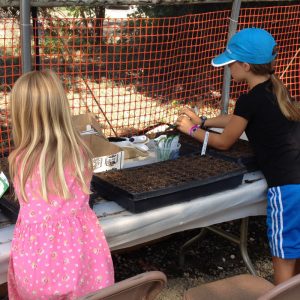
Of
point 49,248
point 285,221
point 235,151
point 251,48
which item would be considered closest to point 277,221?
point 285,221

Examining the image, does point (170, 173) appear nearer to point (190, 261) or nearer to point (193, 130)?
point (193, 130)

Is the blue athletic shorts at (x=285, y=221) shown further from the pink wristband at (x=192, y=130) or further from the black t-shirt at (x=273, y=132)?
the pink wristband at (x=192, y=130)

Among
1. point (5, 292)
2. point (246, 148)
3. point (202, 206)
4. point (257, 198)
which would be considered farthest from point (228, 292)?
point (5, 292)

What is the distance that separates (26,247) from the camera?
1755 mm

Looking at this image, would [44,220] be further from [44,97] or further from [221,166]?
[221,166]

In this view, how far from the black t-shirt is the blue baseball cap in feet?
0.43

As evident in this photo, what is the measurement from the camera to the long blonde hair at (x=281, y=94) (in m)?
2.49

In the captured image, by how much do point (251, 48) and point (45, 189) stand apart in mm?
1308

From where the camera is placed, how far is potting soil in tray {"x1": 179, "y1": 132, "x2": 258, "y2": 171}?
2.58m

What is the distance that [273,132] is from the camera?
2496 mm

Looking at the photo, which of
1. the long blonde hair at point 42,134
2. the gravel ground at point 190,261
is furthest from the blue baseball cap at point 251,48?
the gravel ground at point 190,261

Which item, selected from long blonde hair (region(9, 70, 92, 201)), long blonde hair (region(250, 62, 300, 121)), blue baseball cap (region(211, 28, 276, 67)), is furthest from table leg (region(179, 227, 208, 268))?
long blonde hair (region(9, 70, 92, 201))

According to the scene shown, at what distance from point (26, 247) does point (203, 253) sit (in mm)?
1954

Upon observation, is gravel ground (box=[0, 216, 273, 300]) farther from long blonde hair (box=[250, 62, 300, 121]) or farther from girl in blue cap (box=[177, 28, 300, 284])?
long blonde hair (box=[250, 62, 300, 121])
